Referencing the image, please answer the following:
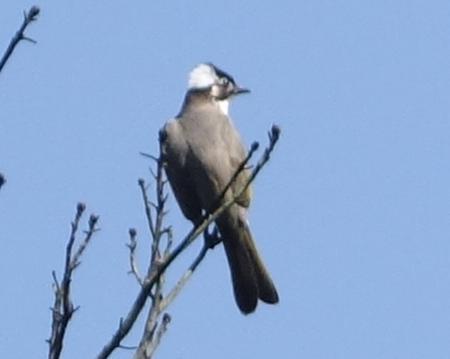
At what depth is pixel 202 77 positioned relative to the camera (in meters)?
9.94

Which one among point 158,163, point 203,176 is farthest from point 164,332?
point 203,176

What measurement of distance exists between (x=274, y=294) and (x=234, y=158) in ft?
3.05

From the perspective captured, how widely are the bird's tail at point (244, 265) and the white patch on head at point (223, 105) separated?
105 centimetres

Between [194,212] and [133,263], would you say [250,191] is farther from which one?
[133,263]

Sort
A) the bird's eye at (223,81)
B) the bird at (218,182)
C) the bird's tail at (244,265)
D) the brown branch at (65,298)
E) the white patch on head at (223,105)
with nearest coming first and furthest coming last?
the brown branch at (65,298) → the bird at (218,182) → the bird's tail at (244,265) → the white patch on head at (223,105) → the bird's eye at (223,81)

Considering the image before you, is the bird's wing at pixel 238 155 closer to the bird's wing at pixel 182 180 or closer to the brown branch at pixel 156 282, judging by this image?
the bird's wing at pixel 182 180

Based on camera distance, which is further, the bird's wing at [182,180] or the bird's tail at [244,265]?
the bird's tail at [244,265]

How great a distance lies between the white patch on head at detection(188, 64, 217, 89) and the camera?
9836 mm

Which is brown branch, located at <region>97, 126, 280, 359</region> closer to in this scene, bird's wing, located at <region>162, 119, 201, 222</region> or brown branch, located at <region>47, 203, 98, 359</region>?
brown branch, located at <region>47, 203, 98, 359</region>

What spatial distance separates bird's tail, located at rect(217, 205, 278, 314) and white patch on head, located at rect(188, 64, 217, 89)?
4.35 feet

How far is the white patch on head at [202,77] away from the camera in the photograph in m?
9.84

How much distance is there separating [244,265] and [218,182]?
679mm

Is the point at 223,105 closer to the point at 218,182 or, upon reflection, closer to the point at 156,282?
the point at 218,182

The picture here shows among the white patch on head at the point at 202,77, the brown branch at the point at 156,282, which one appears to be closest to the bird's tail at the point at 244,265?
the white patch on head at the point at 202,77
